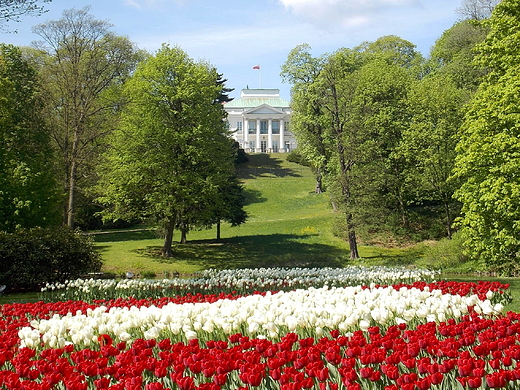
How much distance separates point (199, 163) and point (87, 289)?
623 inches

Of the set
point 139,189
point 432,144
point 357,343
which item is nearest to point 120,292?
point 357,343

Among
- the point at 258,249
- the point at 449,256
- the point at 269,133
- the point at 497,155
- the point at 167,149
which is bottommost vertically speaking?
the point at 258,249

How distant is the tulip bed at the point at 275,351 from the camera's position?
4.59m

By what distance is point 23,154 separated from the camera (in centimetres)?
2756

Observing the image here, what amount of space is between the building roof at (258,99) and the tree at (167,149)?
7947cm

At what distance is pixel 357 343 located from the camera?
5.81m

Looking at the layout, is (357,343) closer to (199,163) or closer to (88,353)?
(88,353)

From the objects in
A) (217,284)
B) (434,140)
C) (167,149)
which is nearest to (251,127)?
(434,140)

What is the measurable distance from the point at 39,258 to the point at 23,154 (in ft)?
32.8

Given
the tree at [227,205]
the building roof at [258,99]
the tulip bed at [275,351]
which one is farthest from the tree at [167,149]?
the building roof at [258,99]

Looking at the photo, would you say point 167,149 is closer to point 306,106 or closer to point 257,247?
point 257,247

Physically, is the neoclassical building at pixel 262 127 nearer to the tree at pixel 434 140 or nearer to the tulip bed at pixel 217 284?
the tree at pixel 434 140

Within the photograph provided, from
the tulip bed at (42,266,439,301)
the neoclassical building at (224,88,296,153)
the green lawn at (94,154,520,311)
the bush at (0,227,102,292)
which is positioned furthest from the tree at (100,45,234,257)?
the neoclassical building at (224,88,296,153)

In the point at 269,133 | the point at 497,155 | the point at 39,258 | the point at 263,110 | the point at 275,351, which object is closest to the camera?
the point at 275,351
